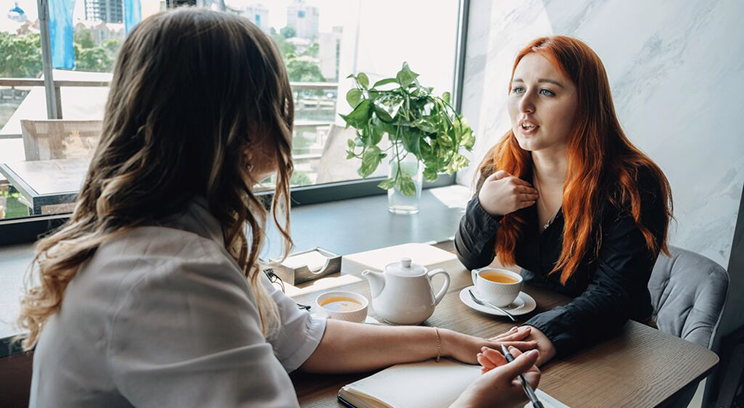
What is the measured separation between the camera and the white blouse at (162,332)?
1.92ft

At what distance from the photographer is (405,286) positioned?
1.09m

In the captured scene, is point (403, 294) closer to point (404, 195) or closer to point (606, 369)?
point (606, 369)

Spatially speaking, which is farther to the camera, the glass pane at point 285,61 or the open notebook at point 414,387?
the glass pane at point 285,61

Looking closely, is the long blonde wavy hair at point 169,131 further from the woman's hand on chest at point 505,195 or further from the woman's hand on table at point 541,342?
the woman's hand on chest at point 505,195

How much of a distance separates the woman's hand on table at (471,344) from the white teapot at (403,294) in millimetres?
104

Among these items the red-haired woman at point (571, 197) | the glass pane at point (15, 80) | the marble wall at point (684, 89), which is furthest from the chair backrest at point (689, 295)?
the glass pane at point (15, 80)

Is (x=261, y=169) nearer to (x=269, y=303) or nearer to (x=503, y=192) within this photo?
(x=269, y=303)

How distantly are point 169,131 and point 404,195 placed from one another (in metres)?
1.37

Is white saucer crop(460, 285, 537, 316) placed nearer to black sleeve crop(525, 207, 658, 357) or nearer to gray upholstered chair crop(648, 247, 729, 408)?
black sleeve crop(525, 207, 658, 357)

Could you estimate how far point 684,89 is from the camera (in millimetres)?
1811

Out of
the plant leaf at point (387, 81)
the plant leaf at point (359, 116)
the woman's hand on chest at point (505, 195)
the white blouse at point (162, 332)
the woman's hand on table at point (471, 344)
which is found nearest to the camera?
the white blouse at point (162, 332)

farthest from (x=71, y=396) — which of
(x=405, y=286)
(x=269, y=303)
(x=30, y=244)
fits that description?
(x=30, y=244)

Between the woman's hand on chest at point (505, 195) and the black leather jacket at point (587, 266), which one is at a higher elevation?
the woman's hand on chest at point (505, 195)

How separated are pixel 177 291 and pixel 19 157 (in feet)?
3.80
